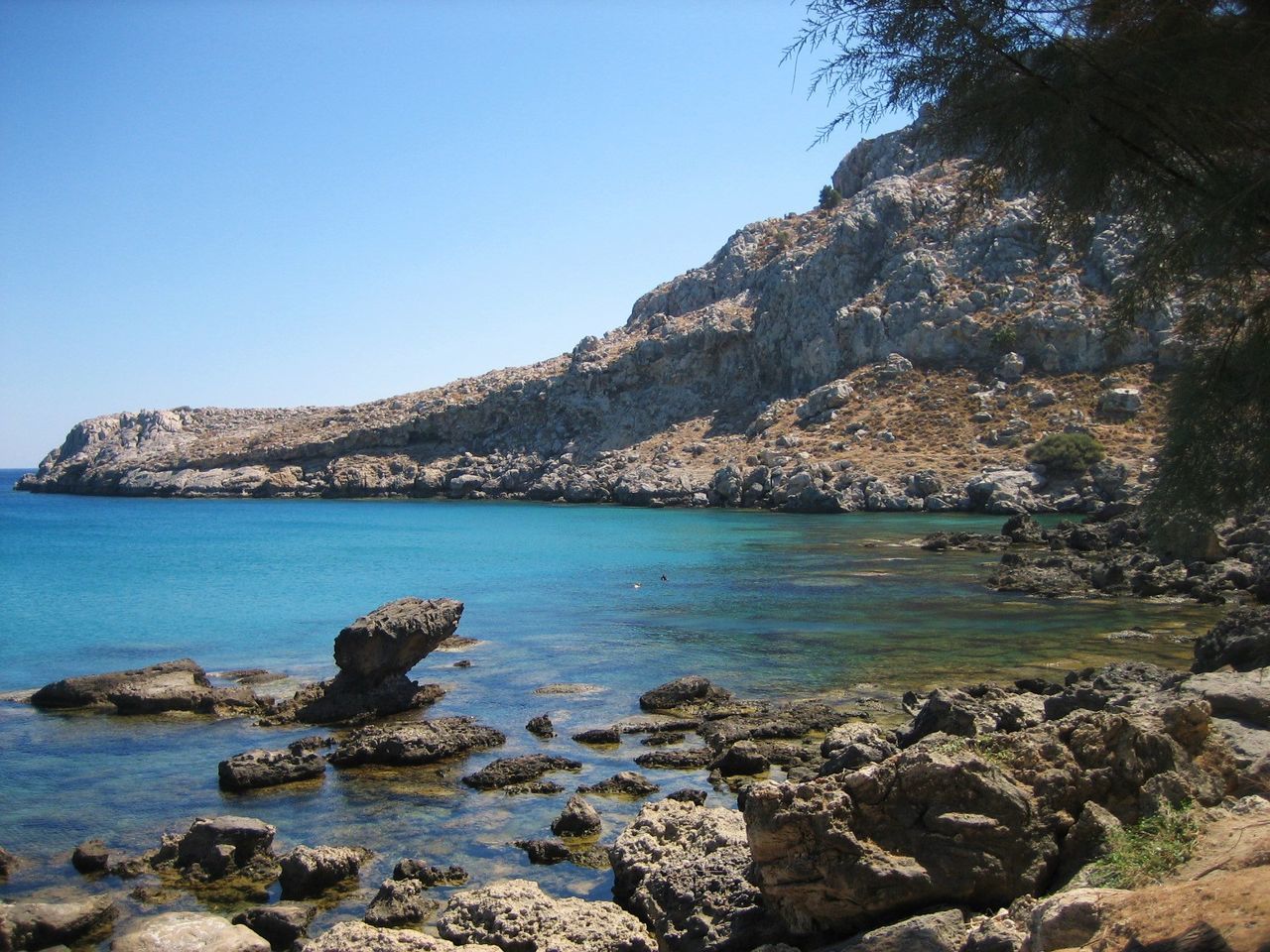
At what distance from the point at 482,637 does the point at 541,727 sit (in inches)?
465

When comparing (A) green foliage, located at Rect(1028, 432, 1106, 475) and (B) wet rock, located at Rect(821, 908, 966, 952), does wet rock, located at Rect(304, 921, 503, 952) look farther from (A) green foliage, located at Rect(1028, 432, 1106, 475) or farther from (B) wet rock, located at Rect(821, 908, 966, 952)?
(A) green foliage, located at Rect(1028, 432, 1106, 475)

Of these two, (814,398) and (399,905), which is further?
(814,398)

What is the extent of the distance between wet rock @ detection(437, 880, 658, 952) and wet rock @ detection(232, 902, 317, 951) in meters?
1.54

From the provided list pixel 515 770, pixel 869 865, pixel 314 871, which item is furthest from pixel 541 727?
pixel 869 865

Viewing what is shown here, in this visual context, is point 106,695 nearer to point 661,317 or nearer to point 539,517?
point 539,517

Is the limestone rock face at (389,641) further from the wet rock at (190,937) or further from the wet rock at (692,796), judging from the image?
the wet rock at (190,937)

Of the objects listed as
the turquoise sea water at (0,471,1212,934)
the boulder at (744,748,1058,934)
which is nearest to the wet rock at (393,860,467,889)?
the turquoise sea water at (0,471,1212,934)

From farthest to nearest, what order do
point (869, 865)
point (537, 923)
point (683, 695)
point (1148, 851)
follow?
point (683, 695) < point (537, 923) < point (869, 865) < point (1148, 851)

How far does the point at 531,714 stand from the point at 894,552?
32499 millimetres

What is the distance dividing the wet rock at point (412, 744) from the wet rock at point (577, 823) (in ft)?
13.9

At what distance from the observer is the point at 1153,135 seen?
429 inches

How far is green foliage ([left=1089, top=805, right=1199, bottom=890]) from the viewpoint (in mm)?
7371

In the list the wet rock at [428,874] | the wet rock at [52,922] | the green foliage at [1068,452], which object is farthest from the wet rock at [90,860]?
the green foliage at [1068,452]

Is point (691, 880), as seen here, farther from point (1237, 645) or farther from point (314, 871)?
point (1237, 645)
